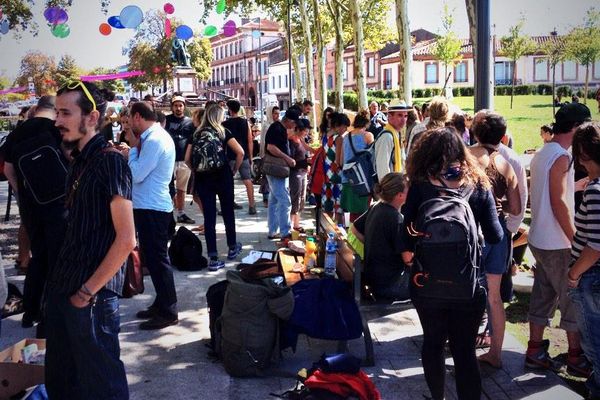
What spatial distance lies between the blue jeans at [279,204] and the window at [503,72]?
271 ft

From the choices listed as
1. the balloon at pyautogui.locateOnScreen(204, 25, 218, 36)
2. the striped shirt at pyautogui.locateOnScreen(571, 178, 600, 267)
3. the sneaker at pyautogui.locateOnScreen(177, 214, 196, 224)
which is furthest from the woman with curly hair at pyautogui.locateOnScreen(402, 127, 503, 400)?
the balloon at pyautogui.locateOnScreen(204, 25, 218, 36)

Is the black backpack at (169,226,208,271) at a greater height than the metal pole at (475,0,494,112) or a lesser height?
lesser

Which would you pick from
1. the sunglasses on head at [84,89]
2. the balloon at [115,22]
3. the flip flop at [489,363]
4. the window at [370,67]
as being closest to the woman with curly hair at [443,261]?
the flip flop at [489,363]

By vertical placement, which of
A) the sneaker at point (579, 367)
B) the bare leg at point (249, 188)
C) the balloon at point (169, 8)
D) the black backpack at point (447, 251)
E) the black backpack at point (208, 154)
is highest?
the balloon at point (169, 8)

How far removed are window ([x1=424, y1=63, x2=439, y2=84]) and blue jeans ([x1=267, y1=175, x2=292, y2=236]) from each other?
82978mm

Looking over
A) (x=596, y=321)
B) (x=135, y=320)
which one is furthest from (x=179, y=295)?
(x=596, y=321)

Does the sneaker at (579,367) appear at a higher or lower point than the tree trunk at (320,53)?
lower

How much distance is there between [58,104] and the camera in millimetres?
3215

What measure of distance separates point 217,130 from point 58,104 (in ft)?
15.0

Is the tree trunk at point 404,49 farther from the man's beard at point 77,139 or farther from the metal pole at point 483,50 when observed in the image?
the man's beard at point 77,139

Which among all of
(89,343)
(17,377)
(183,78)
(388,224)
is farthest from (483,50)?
(183,78)

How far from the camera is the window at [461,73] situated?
8756 cm

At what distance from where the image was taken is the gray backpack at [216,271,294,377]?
466cm

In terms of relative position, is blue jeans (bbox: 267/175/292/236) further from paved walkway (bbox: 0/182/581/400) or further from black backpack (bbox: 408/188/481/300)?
black backpack (bbox: 408/188/481/300)
